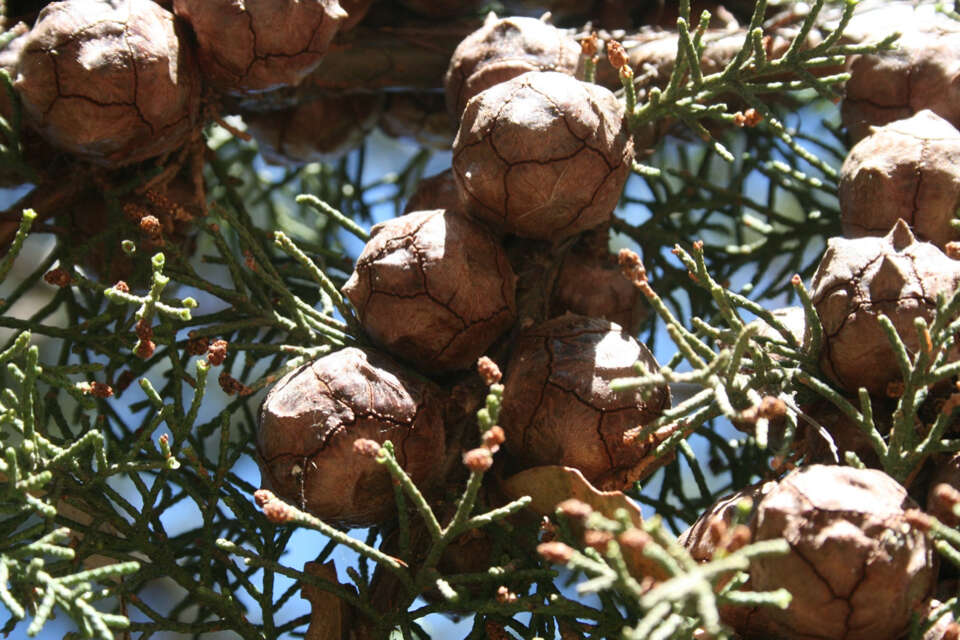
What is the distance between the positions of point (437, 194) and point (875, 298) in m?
0.92

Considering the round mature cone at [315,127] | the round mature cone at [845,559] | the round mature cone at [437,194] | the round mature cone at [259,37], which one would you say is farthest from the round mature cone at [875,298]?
the round mature cone at [315,127]

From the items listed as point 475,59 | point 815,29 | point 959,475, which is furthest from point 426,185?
point 959,475

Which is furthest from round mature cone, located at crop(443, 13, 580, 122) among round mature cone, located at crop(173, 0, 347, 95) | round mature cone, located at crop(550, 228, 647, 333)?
round mature cone, located at crop(550, 228, 647, 333)

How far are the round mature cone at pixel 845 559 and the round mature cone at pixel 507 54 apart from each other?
99 cm

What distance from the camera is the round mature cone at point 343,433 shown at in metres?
1.61

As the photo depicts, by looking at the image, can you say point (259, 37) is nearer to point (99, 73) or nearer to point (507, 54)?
point (99, 73)

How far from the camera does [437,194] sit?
2.13 meters

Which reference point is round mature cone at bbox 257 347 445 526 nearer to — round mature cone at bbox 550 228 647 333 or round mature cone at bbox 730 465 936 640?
round mature cone at bbox 550 228 647 333

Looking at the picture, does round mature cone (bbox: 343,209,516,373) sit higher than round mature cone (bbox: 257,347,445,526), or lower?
higher

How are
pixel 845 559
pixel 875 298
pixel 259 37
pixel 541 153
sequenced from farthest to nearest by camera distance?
pixel 259 37 → pixel 541 153 → pixel 875 298 → pixel 845 559

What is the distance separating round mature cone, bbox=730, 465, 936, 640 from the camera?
134cm

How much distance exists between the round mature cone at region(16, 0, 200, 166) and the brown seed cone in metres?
0.76

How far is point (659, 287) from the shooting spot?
2.51 metres

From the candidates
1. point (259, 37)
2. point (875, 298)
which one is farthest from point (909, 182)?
point (259, 37)
